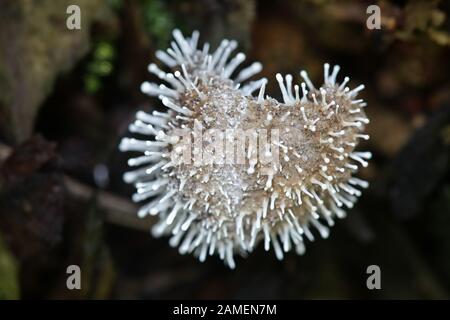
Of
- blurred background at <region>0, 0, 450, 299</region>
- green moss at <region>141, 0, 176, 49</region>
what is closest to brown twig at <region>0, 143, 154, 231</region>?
blurred background at <region>0, 0, 450, 299</region>

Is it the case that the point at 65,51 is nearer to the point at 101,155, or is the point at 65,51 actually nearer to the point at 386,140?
the point at 101,155

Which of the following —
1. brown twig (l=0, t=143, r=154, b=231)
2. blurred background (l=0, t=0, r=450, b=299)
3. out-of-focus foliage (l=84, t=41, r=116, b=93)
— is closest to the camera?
blurred background (l=0, t=0, r=450, b=299)

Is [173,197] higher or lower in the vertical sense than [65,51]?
lower

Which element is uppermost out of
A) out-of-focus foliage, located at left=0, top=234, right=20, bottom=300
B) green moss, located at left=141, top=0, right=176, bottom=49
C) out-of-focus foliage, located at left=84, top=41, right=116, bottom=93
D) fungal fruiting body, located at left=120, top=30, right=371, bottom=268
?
green moss, located at left=141, top=0, right=176, bottom=49

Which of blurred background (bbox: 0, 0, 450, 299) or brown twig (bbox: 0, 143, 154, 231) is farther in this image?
brown twig (bbox: 0, 143, 154, 231)

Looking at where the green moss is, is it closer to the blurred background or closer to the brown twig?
the blurred background

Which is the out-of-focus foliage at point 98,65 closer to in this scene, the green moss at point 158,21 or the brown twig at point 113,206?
the green moss at point 158,21
